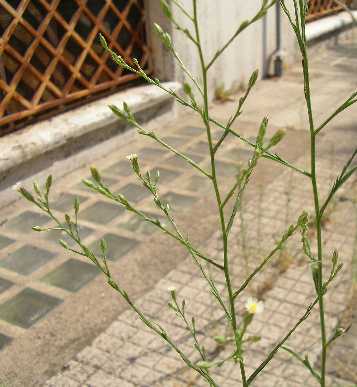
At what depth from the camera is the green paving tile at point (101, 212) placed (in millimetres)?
4231

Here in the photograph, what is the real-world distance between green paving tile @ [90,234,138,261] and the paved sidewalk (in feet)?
0.04

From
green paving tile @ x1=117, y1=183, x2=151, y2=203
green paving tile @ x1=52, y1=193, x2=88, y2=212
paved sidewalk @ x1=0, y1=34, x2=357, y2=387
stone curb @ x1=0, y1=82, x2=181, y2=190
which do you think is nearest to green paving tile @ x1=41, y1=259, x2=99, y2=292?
paved sidewalk @ x1=0, y1=34, x2=357, y2=387

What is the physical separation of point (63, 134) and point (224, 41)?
119 inches

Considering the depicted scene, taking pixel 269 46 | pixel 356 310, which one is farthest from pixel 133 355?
pixel 269 46

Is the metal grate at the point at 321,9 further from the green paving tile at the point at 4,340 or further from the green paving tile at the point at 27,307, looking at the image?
the green paving tile at the point at 4,340

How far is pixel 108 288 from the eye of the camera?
11.0 feet

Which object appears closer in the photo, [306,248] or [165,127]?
[306,248]

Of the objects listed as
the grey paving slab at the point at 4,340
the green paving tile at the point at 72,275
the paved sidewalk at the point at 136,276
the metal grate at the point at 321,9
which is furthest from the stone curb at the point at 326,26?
the grey paving slab at the point at 4,340

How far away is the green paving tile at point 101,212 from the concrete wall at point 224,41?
243cm

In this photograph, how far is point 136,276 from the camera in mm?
3451

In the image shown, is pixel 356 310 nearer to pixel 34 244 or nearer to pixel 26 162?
pixel 34 244

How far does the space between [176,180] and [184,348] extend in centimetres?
226

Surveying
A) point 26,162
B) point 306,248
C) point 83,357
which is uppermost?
point 306,248

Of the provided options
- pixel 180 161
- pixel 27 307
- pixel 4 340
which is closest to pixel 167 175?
pixel 180 161
